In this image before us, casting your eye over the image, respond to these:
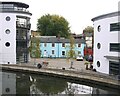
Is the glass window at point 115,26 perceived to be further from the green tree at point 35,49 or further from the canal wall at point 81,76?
the green tree at point 35,49

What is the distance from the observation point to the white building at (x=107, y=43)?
2970cm

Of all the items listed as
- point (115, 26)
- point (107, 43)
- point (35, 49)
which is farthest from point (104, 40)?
point (35, 49)

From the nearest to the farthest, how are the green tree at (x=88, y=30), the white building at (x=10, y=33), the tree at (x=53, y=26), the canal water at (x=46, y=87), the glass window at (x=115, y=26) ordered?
the canal water at (x=46, y=87), the glass window at (x=115, y=26), the white building at (x=10, y=33), the tree at (x=53, y=26), the green tree at (x=88, y=30)

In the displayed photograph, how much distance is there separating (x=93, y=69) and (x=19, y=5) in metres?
18.1

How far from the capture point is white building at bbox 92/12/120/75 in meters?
29.7

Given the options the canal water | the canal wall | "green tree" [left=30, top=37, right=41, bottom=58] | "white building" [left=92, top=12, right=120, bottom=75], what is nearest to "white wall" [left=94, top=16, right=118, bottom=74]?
"white building" [left=92, top=12, right=120, bottom=75]

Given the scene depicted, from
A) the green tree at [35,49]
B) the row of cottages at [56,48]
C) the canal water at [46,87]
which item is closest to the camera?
the canal water at [46,87]

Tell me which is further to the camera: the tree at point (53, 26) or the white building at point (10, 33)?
the tree at point (53, 26)

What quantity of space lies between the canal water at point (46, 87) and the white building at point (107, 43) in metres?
4.84

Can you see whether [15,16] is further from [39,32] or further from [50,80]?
[39,32]

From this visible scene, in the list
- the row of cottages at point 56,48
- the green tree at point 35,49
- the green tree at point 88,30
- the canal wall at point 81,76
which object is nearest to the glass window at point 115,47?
the canal wall at point 81,76

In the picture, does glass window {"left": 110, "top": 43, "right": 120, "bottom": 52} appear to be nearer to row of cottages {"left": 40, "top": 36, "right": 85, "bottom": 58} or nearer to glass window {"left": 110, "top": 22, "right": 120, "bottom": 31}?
glass window {"left": 110, "top": 22, "right": 120, "bottom": 31}

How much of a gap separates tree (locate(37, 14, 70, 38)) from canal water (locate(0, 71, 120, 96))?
44317 millimetres

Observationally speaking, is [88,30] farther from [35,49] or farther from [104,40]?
[104,40]
